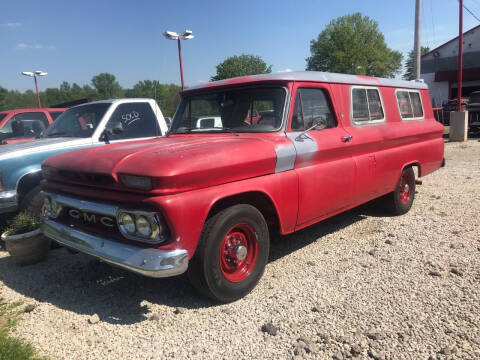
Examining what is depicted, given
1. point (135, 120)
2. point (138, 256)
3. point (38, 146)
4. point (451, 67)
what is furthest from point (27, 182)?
point (451, 67)

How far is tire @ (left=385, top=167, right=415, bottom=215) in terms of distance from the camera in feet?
17.2

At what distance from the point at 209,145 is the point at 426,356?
216 centimetres

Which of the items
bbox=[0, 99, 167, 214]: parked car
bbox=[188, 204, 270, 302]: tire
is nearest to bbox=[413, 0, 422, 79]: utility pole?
bbox=[0, 99, 167, 214]: parked car

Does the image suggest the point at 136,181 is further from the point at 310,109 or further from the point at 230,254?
the point at 310,109

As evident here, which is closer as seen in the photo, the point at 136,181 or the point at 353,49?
the point at 136,181

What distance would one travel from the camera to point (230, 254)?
3.13 meters

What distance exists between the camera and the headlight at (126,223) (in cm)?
271

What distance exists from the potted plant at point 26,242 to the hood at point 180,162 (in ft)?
3.45

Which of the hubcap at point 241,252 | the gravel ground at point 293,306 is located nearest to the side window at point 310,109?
the hubcap at point 241,252

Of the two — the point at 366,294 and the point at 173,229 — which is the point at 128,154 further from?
the point at 366,294

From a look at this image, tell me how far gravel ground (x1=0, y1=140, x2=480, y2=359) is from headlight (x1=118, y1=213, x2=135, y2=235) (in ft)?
2.50

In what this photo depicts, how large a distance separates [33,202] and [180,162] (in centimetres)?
280

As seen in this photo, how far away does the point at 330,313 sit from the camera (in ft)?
9.64

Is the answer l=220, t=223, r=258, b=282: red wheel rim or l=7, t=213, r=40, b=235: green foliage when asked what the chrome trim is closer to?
l=220, t=223, r=258, b=282: red wheel rim
